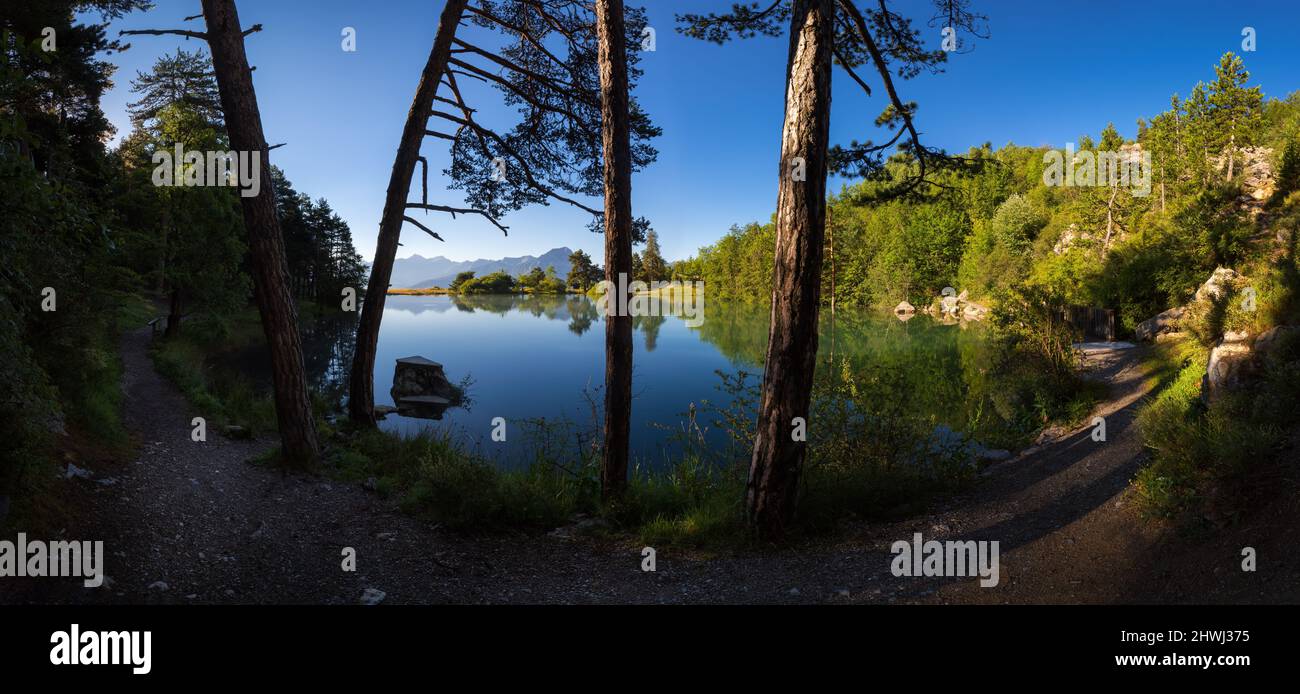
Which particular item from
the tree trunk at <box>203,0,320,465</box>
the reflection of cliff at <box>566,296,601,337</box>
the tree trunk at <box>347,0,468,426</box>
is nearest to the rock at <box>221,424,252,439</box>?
the tree trunk at <box>347,0,468,426</box>

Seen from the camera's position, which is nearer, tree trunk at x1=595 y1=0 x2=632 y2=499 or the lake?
tree trunk at x1=595 y1=0 x2=632 y2=499

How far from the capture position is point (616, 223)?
6090mm

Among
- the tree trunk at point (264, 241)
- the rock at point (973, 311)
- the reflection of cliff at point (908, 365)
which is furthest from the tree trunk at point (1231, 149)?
the tree trunk at point (264, 241)

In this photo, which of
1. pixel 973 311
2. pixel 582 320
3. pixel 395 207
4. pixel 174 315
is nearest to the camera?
pixel 395 207

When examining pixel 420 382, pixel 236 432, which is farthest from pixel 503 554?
pixel 420 382

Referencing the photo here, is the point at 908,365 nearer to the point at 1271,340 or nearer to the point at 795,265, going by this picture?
the point at 1271,340

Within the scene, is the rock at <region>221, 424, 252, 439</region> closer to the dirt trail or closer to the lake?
the dirt trail

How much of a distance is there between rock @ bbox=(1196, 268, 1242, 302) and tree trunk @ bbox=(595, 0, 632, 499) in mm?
12257

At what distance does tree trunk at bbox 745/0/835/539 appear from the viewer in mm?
4648

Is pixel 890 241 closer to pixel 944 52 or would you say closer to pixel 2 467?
pixel 944 52

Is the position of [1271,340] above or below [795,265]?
below

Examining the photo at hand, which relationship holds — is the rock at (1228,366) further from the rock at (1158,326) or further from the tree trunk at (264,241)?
the tree trunk at (264,241)

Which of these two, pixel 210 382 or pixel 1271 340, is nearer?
pixel 1271 340

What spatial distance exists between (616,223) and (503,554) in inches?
142
